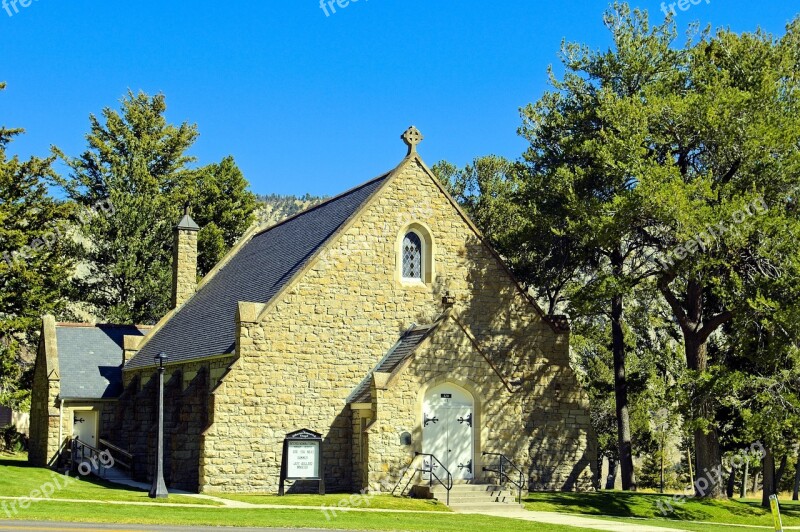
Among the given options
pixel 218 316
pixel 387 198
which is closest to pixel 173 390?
pixel 218 316

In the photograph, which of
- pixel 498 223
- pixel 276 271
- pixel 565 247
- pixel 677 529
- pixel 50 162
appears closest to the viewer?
pixel 677 529

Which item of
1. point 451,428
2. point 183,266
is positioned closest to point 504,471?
point 451,428

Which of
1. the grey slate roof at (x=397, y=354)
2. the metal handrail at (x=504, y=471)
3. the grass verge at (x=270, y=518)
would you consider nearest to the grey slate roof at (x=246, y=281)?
the grey slate roof at (x=397, y=354)

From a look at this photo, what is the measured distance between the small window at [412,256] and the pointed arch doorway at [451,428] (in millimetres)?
5045

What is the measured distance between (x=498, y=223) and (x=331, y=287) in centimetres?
2361

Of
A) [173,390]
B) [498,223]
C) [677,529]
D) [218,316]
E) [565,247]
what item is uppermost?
[498,223]

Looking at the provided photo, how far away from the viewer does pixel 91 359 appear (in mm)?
42094

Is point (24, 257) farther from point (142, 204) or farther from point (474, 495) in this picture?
point (474, 495)

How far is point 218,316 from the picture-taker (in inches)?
1425

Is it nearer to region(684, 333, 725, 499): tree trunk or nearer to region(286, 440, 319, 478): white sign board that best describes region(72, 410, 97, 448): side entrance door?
region(286, 440, 319, 478): white sign board

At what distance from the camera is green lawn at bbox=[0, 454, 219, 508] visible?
1034 inches

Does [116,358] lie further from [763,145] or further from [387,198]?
[763,145]

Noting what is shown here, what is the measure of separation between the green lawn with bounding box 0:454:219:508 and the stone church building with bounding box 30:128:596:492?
82.4 inches

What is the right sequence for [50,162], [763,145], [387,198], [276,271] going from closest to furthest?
[763,145] < [387,198] < [276,271] < [50,162]
